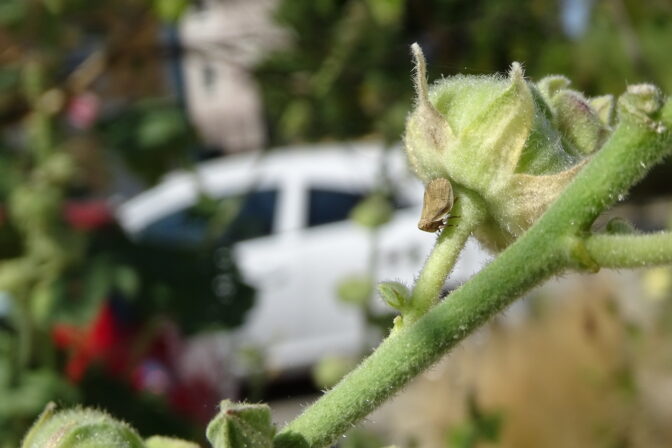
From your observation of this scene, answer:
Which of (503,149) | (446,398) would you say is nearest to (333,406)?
(503,149)

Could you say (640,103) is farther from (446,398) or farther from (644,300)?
(644,300)

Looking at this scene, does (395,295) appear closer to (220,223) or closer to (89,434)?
(89,434)

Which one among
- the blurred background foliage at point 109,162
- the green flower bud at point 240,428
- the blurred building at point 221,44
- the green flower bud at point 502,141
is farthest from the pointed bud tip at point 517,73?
the blurred building at point 221,44

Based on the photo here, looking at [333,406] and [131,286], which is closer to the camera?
[333,406]

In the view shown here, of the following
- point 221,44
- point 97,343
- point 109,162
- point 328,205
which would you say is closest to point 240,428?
point 97,343

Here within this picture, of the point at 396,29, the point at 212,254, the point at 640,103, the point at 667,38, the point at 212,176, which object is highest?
the point at 667,38
